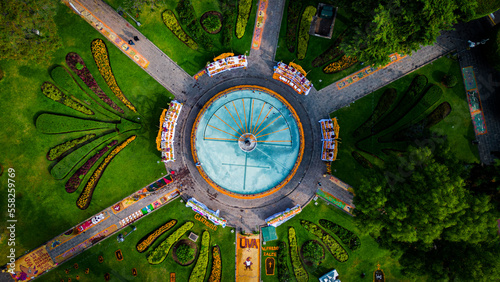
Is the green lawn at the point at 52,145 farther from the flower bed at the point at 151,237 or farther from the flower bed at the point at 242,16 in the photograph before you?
the flower bed at the point at 242,16

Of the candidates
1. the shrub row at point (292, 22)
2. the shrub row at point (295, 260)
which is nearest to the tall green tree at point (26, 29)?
the shrub row at point (292, 22)

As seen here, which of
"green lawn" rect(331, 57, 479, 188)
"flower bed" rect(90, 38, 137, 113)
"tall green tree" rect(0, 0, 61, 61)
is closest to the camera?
"tall green tree" rect(0, 0, 61, 61)

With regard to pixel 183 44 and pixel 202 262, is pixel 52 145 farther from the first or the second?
pixel 202 262

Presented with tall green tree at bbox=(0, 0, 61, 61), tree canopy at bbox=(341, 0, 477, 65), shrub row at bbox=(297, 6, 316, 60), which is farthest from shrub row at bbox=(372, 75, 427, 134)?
tall green tree at bbox=(0, 0, 61, 61)

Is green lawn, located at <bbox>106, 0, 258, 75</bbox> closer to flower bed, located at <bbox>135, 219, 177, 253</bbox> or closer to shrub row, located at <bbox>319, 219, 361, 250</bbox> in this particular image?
flower bed, located at <bbox>135, 219, 177, 253</bbox>

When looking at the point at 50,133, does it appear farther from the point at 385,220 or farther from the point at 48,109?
the point at 385,220
